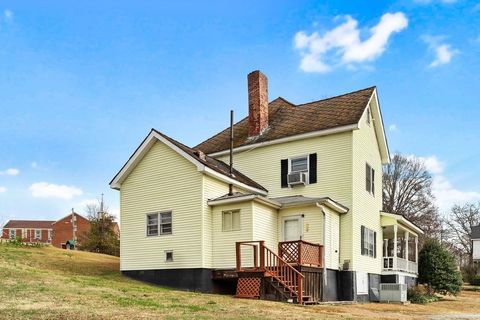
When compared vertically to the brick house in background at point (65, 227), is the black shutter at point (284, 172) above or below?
above

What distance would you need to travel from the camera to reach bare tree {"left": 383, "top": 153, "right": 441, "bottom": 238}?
53.6m

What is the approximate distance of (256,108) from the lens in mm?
27625

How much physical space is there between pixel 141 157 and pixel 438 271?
1984cm

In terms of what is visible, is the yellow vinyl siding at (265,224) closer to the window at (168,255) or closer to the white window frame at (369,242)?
the window at (168,255)

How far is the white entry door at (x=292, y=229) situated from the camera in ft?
74.6

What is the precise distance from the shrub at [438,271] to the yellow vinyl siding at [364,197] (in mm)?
6214

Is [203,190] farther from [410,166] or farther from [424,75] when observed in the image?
[410,166]

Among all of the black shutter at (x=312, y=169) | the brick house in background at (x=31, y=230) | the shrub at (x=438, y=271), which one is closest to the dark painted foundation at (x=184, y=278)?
the black shutter at (x=312, y=169)

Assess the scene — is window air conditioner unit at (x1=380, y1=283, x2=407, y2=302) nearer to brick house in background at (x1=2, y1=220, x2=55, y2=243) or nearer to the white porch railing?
the white porch railing

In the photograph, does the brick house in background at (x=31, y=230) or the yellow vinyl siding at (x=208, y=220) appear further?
the brick house in background at (x=31, y=230)

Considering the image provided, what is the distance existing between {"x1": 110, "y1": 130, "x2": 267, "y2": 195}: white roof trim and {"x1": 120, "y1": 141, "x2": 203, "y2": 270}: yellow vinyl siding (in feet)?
0.74

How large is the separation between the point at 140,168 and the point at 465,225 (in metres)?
66.6

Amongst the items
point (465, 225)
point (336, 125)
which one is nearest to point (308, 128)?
point (336, 125)

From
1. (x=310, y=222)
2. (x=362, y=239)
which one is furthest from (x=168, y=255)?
(x=362, y=239)
